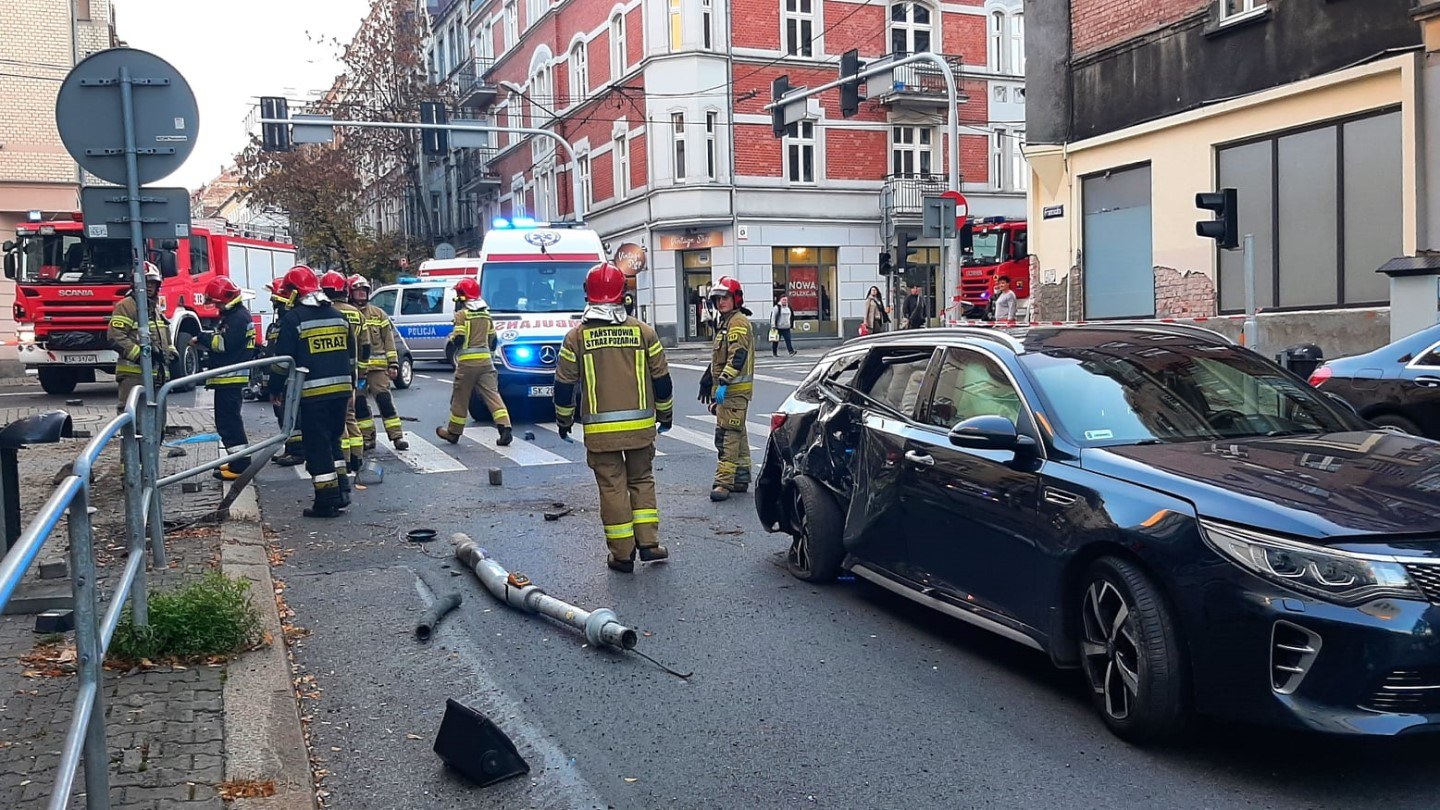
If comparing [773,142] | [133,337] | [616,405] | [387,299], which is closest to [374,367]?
[133,337]

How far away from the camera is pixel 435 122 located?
91.1 feet

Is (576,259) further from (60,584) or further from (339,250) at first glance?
(339,250)

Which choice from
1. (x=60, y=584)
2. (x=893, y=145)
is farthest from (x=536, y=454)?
(x=893, y=145)

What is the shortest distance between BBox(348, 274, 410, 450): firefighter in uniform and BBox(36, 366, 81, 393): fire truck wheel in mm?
10934

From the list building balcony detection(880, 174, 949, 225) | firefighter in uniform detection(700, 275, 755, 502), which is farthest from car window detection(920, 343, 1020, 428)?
building balcony detection(880, 174, 949, 225)

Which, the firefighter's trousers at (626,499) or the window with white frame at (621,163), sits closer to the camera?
the firefighter's trousers at (626,499)

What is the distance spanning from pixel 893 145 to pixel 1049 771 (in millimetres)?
39012

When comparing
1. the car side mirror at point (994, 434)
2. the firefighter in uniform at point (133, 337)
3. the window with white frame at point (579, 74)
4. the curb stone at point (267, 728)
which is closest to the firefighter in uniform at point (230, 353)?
the firefighter in uniform at point (133, 337)

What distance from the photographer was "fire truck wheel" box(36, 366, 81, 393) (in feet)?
74.8

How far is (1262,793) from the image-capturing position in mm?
4211

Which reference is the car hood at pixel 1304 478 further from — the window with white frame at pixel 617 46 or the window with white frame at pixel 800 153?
the window with white frame at pixel 617 46

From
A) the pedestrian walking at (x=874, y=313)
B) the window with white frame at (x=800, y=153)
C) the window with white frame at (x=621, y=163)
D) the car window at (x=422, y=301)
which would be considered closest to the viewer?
the car window at (x=422, y=301)

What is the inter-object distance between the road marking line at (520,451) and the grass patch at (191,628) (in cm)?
705

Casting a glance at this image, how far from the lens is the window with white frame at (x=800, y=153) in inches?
1590
